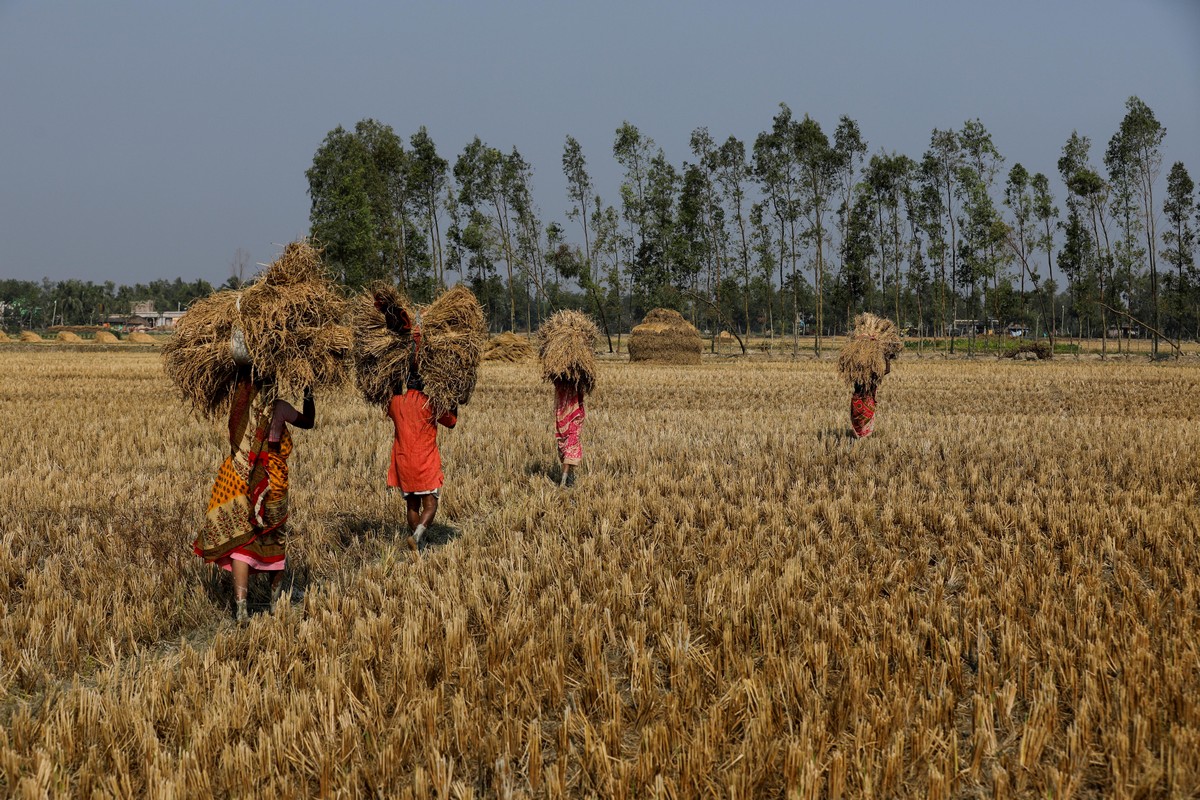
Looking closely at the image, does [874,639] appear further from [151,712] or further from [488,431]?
[488,431]

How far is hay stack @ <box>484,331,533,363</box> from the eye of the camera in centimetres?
3117

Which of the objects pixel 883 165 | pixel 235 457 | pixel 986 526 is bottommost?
pixel 986 526

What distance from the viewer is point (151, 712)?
3096 mm

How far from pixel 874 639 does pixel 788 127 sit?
42.1 m

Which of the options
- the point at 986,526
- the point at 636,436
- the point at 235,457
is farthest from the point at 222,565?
the point at 636,436

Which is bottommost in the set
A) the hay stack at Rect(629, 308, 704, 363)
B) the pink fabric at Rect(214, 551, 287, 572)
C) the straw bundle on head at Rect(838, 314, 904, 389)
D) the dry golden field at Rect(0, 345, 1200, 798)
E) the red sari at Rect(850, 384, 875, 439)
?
the dry golden field at Rect(0, 345, 1200, 798)

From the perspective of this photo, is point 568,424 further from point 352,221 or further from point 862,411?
point 352,221

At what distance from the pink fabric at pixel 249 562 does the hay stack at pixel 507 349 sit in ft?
86.0

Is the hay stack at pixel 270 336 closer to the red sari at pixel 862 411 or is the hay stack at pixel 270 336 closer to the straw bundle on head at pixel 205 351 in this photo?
the straw bundle on head at pixel 205 351

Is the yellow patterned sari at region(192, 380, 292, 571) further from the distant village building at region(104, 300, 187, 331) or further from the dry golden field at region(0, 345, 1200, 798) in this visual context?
the distant village building at region(104, 300, 187, 331)

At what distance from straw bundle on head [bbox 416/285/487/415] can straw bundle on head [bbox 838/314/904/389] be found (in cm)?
536

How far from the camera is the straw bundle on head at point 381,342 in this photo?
19.0 ft

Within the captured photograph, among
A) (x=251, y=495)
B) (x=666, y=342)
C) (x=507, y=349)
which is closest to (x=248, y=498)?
(x=251, y=495)

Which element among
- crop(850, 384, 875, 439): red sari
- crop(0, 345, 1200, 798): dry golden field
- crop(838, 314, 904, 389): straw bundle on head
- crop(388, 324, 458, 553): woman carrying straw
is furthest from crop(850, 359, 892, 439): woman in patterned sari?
crop(388, 324, 458, 553): woman carrying straw
